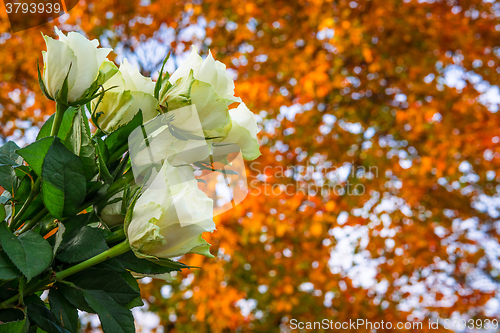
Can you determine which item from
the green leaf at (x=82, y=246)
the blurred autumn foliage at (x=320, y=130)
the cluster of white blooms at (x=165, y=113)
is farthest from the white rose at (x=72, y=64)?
the blurred autumn foliage at (x=320, y=130)

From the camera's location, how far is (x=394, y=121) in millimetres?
2473

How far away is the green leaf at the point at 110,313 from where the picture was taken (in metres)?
0.28

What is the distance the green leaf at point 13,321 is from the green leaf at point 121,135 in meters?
0.13

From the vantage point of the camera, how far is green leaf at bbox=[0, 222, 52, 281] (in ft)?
0.81

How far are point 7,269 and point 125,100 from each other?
5.8 inches

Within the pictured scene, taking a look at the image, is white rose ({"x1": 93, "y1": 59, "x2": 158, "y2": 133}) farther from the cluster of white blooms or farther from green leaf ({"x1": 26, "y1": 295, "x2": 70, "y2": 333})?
green leaf ({"x1": 26, "y1": 295, "x2": 70, "y2": 333})

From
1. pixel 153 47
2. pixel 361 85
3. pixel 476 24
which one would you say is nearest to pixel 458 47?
pixel 476 24

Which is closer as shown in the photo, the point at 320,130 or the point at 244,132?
the point at 244,132

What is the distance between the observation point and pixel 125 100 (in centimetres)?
30

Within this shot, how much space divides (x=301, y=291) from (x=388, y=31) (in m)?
1.58

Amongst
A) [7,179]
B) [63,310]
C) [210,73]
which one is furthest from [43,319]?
[210,73]

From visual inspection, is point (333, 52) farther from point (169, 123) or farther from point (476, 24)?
point (169, 123)

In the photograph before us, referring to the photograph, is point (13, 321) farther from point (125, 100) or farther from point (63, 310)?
point (125, 100)

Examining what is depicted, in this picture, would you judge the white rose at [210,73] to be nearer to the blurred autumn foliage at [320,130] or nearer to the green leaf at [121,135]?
the green leaf at [121,135]
